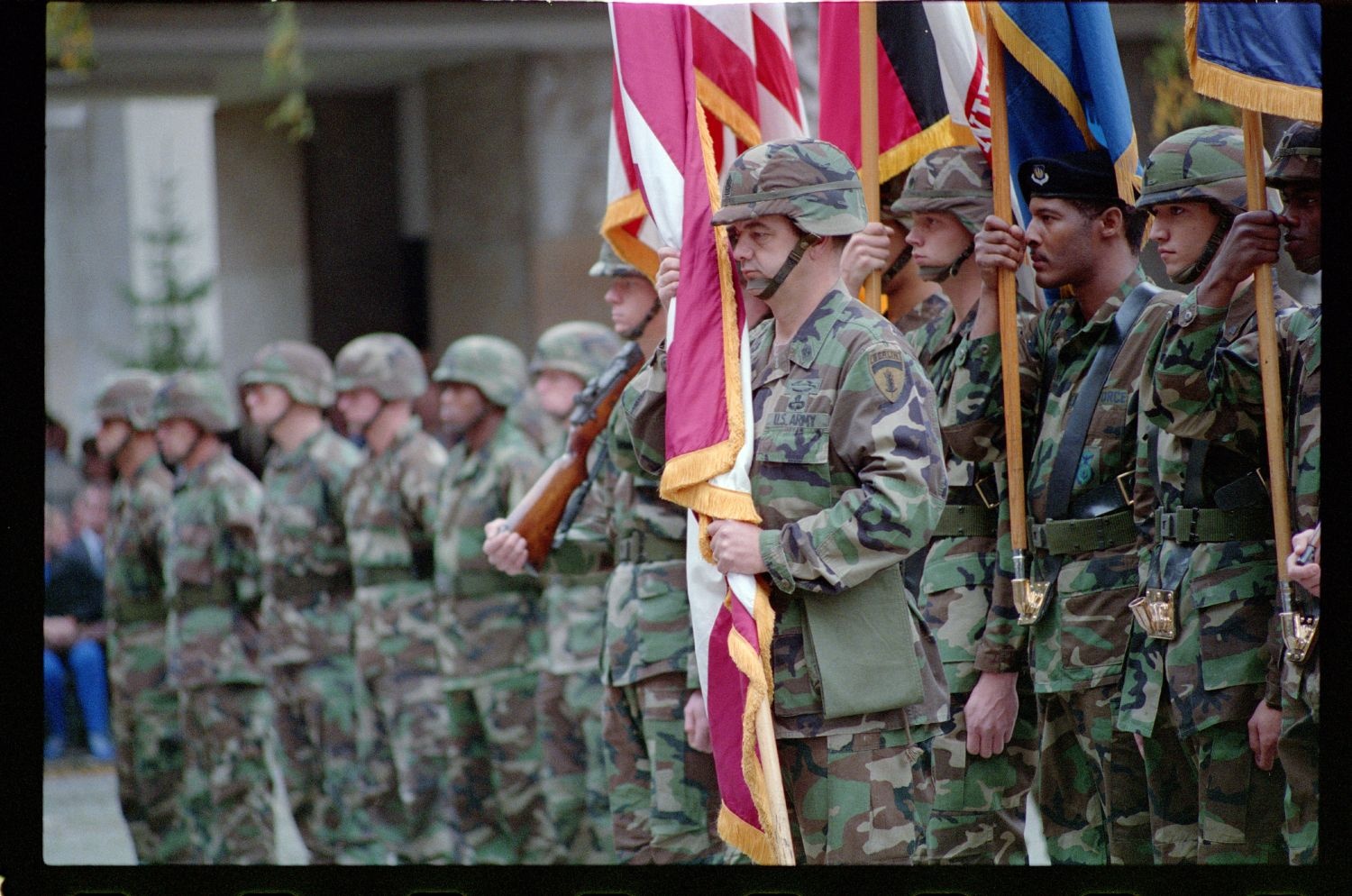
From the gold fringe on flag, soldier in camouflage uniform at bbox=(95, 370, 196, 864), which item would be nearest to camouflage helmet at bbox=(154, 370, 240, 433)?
soldier in camouflage uniform at bbox=(95, 370, 196, 864)

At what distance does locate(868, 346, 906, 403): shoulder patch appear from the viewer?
179 inches

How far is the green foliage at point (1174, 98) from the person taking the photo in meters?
10.2

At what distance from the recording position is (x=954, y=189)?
5711 millimetres

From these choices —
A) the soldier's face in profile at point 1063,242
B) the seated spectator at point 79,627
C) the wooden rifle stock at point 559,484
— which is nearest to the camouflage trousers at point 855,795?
the soldier's face in profile at point 1063,242

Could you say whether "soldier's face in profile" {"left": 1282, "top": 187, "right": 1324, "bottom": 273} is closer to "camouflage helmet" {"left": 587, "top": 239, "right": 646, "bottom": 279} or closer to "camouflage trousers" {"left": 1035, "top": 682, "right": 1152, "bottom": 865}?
"camouflage trousers" {"left": 1035, "top": 682, "right": 1152, "bottom": 865}

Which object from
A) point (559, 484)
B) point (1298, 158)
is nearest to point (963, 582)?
point (559, 484)

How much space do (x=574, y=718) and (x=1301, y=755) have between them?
12.8 feet

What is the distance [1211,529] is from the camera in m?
4.92

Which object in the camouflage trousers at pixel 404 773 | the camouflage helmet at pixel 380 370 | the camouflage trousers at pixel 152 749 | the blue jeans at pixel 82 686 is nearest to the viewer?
the camouflage trousers at pixel 404 773

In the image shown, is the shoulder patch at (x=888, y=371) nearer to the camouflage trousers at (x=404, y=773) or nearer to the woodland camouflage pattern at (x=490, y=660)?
the woodland camouflage pattern at (x=490, y=660)

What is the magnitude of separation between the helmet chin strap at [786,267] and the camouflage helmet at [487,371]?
397 cm

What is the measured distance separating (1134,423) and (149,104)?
12.0m

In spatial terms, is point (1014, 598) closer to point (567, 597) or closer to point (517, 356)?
point (567, 597)

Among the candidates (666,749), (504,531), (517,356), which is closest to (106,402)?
(517,356)
